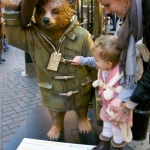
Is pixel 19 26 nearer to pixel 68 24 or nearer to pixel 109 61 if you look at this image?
pixel 68 24

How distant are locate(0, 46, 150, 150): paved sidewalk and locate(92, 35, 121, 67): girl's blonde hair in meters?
1.43

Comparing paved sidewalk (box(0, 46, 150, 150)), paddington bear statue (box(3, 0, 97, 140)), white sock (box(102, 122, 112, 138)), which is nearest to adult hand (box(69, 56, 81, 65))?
paddington bear statue (box(3, 0, 97, 140))

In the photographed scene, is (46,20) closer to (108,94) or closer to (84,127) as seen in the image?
(108,94)

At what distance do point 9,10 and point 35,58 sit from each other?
41cm

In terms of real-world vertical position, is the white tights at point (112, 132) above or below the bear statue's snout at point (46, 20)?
below

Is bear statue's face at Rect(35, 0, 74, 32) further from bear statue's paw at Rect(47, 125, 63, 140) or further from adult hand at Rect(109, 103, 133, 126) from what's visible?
bear statue's paw at Rect(47, 125, 63, 140)

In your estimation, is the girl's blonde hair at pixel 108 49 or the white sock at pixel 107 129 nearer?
the girl's blonde hair at pixel 108 49

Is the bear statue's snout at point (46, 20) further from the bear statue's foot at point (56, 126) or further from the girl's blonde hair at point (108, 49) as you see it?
the bear statue's foot at point (56, 126)

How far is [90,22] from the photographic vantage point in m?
3.54

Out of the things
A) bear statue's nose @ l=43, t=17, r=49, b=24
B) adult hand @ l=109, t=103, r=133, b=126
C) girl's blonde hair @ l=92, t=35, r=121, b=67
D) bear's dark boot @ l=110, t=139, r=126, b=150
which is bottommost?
bear's dark boot @ l=110, t=139, r=126, b=150

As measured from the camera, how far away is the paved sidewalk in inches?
127

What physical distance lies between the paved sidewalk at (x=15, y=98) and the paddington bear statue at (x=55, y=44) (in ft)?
3.59

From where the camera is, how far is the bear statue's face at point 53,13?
1782 mm

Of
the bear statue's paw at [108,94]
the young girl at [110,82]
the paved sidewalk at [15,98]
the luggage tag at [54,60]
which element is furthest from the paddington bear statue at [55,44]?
the paved sidewalk at [15,98]
